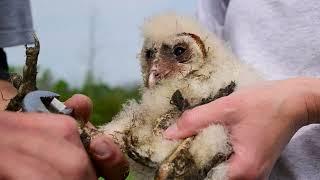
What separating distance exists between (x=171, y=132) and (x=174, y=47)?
11.1 inches

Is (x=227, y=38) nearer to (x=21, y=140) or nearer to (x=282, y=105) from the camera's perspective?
(x=282, y=105)

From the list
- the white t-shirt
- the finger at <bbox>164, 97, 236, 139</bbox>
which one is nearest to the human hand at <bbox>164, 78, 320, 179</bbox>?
the finger at <bbox>164, 97, 236, 139</bbox>

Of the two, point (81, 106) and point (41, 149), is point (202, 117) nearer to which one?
point (81, 106)

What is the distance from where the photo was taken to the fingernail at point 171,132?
1150 millimetres

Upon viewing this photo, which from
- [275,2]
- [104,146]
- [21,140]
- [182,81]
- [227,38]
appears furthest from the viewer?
[227,38]

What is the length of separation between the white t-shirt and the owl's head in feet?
0.34

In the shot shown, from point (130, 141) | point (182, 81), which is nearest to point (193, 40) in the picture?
point (182, 81)

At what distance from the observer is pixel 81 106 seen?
3.96 ft

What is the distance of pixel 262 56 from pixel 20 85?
0.54 meters

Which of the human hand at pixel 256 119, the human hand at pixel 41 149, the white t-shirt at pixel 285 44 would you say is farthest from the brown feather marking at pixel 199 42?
the human hand at pixel 41 149

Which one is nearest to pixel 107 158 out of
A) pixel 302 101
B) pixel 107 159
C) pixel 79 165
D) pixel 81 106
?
pixel 107 159

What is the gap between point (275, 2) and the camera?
1442 millimetres

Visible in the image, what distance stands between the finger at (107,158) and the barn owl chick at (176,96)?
69 mm

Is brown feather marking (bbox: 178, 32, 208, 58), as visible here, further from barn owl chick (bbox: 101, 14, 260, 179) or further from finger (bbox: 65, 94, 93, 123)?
finger (bbox: 65, 94, 93, 123)
